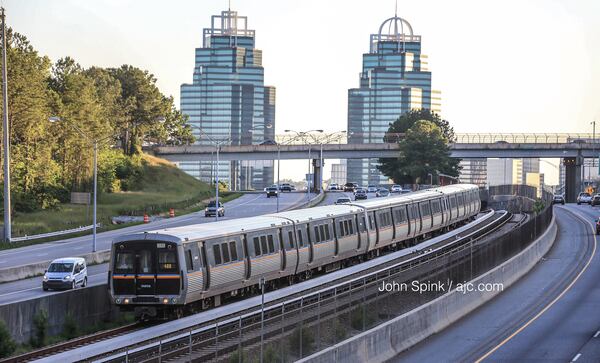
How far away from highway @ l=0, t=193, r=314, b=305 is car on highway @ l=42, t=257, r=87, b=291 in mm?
543

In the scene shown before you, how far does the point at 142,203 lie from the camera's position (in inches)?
4734

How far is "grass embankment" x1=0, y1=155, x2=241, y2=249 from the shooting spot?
9212cm

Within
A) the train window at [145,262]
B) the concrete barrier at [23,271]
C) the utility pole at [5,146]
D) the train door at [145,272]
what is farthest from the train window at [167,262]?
the utility pole at [5,146]

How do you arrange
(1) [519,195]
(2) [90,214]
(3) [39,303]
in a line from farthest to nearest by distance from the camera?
(1) [519,195]
(2) [90,214]
(3) [39,303]

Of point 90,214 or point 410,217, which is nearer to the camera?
point 410,217

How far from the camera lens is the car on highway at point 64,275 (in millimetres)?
50000

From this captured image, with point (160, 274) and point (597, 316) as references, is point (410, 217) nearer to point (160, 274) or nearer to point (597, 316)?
point (597, 316)

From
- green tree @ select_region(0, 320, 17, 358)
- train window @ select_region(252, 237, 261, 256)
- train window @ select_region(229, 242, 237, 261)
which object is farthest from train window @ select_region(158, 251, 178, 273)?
train window @ select_region(252, 237, 261, 256)

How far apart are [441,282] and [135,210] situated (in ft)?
238

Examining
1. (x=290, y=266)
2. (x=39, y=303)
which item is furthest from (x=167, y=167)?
(x=39, y=303)

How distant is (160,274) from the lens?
35.4 m

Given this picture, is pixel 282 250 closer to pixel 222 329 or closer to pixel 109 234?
pixel 222 329

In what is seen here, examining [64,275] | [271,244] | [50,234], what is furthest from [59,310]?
[50,234]

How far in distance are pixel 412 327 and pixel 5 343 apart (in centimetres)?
1228
